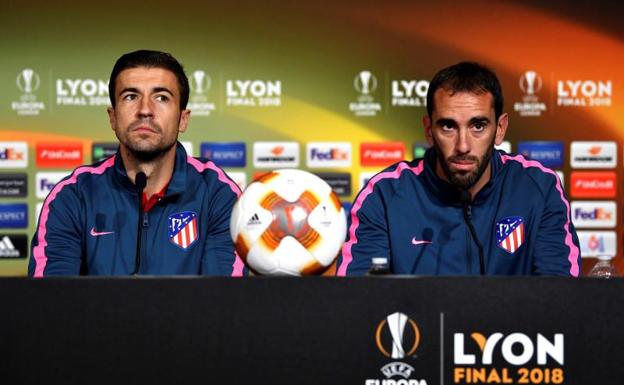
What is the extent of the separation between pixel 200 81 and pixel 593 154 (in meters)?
1.97

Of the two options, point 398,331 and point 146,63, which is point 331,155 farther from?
point 398,331

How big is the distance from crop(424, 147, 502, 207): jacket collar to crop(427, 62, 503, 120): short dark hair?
0.61ft

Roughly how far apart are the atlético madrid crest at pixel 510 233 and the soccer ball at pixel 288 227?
0.87 m

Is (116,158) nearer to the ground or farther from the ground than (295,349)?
farther from the ground

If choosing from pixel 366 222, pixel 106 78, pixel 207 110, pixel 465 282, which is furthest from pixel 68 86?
pixel 465 282

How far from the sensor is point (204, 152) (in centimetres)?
439

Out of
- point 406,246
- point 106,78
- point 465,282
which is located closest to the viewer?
point 465,282

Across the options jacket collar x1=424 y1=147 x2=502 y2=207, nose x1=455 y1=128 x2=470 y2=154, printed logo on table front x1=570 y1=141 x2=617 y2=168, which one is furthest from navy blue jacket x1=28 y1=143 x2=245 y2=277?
printed logo on table front x1=570 y1=141 x2=617 y2=168

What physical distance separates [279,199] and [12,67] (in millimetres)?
3221

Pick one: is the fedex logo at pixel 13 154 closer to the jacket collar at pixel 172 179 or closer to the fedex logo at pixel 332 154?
the fedex logo at pixel 332 154

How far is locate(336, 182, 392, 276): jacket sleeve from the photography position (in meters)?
2.33

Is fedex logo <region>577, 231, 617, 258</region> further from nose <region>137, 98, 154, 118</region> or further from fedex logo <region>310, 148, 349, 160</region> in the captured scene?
nose <region>137, 98, 154, 118</region>

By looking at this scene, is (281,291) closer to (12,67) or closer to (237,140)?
(237,140)

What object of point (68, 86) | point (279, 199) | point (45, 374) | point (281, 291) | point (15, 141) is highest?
point (68, 86)
